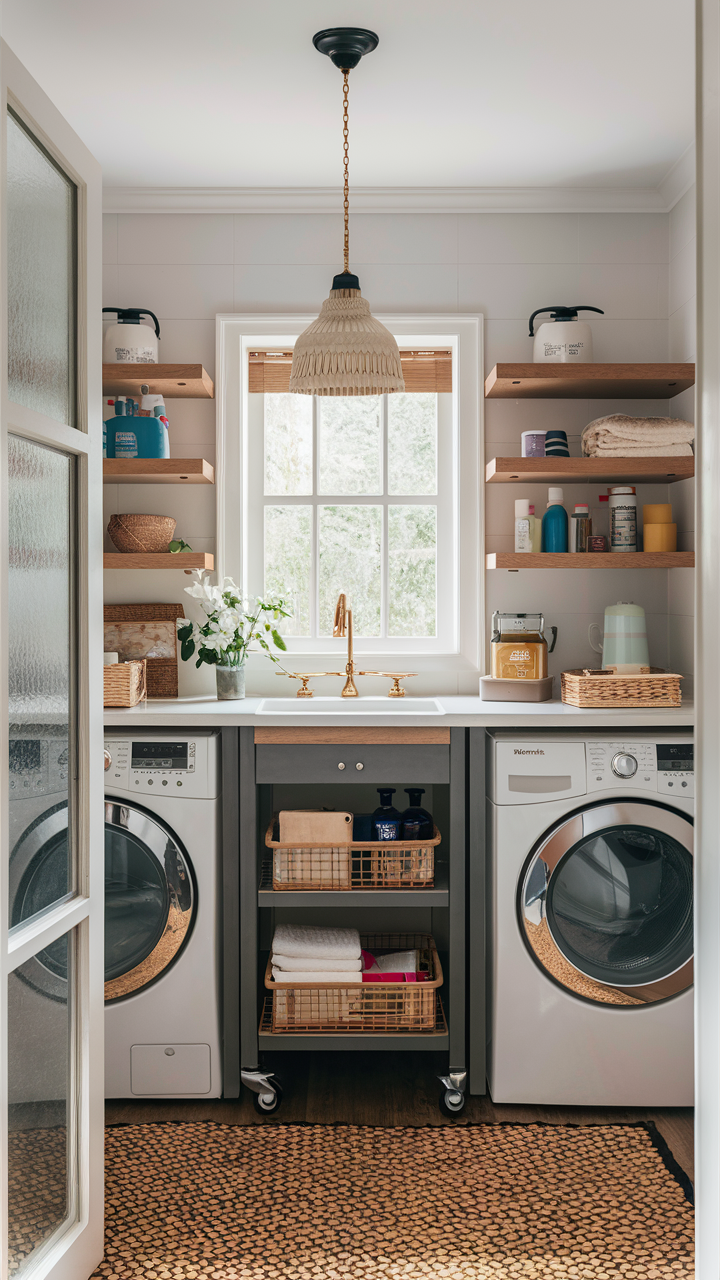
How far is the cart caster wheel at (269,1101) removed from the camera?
2277 millimetres

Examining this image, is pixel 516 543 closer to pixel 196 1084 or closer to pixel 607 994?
pixel 607 994

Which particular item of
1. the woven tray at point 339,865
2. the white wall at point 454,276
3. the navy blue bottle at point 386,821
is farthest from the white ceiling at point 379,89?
the woven tray at point 339,865

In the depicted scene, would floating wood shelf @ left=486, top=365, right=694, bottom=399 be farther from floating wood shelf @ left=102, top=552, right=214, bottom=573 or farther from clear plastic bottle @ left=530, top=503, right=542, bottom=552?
floating wood shelf @ left=102, top=552, right=214, bottom=573

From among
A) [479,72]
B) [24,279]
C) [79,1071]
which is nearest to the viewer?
[24,279]

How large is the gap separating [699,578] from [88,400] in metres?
1.08

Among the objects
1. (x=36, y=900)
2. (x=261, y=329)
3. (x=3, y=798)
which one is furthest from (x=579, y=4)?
(x=36, y=900)

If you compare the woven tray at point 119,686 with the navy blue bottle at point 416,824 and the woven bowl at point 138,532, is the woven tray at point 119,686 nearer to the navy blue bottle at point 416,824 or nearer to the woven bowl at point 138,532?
the woven bowl at point 138,532

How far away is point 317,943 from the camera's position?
7.80 ft

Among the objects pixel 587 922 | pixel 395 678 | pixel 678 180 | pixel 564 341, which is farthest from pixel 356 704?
pixel 678 180

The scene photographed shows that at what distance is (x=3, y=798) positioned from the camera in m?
1.28

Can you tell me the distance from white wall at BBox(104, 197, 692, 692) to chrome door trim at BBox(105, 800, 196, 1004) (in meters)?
0.64

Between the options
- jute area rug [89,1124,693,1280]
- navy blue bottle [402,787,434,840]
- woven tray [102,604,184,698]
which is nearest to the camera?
jute area rug [89,1124,693,1280]

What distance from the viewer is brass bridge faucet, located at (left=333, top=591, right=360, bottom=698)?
2758 millimetres

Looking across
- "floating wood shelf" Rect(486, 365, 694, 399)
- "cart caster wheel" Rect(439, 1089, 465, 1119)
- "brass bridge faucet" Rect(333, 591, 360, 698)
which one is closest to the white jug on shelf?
"floating wood shelf" Rect(486, 365, 694, 399)
